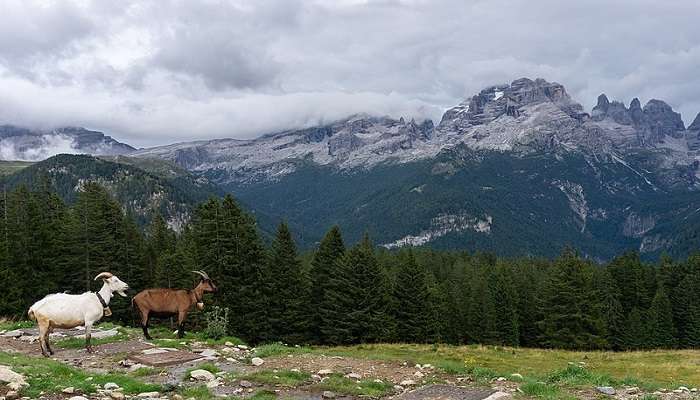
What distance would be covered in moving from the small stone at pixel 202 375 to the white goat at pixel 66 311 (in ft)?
18.0

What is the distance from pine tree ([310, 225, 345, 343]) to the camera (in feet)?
190

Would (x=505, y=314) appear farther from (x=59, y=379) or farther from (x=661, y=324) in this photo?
(x=59, y=379)

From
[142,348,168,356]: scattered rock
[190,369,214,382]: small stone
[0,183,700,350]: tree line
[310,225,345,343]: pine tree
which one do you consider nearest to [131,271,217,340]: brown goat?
[142,348,168,356]: scattered rock

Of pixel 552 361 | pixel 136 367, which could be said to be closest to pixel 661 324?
pixel 552 361

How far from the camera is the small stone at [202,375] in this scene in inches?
545

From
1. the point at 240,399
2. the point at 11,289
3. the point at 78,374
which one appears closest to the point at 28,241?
the point at 11,289

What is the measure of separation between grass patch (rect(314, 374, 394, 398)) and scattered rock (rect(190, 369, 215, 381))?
2.84m

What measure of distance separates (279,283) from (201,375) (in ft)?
133

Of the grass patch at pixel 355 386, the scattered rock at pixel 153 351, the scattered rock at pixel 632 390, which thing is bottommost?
the scattered rock at pixel 632 390

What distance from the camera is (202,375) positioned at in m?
13.9

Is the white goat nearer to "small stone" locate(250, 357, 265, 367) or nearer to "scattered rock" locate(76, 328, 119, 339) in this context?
"scattered rock" locate(76, 328, 119, 339)

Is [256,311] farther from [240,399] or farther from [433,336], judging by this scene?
[240,399]

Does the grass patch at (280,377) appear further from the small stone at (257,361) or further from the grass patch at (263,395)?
the small stone at (257,361)

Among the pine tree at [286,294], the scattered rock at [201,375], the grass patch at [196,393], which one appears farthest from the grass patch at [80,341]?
the pine tree at [286,294]
